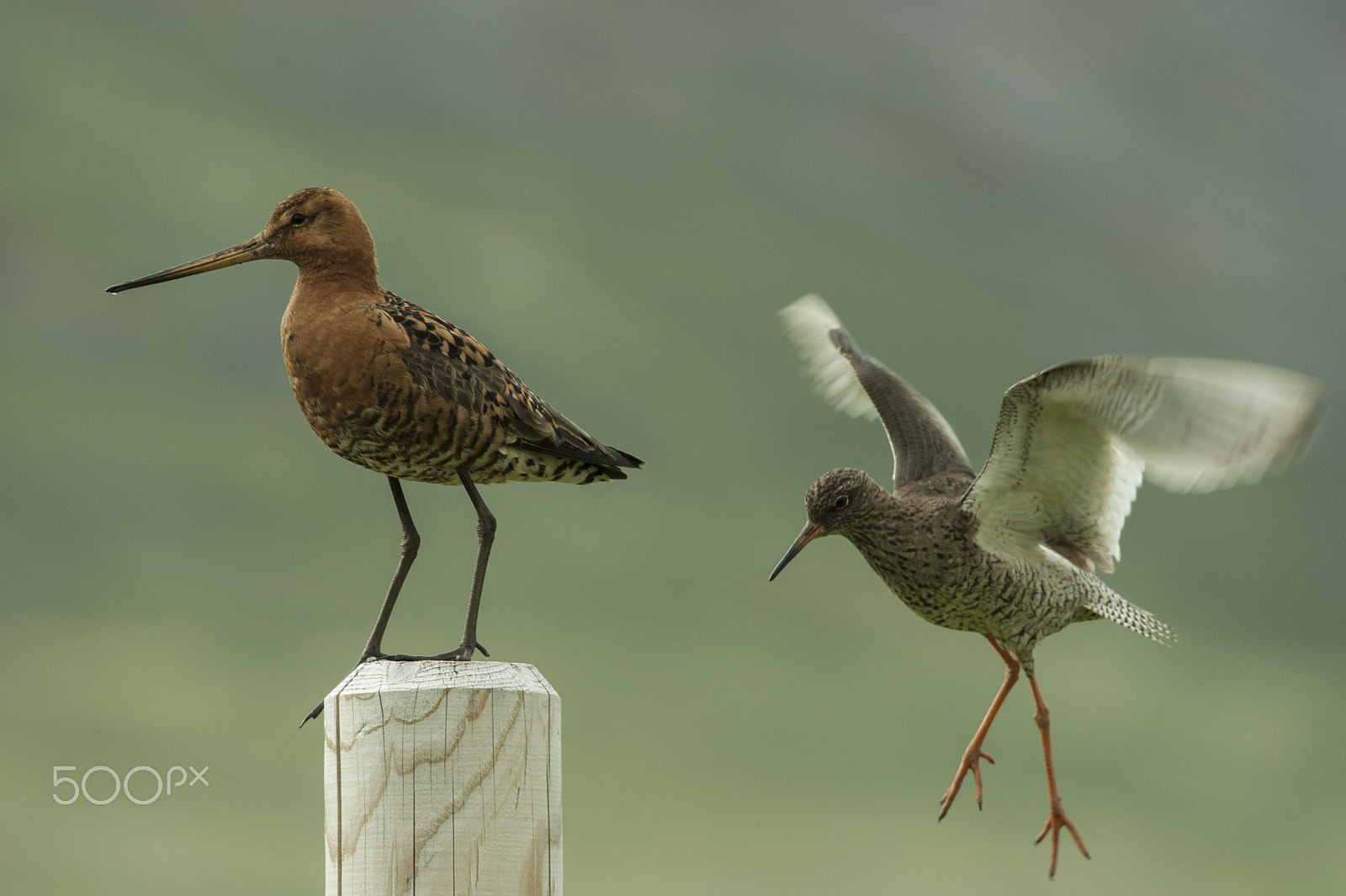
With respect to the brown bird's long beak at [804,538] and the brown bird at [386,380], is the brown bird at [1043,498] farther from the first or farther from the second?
the brown bird at [386,380]

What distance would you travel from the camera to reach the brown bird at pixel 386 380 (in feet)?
12.0

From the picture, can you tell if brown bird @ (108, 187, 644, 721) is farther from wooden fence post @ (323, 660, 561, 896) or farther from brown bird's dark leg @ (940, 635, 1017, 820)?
brown bird's dark leg @ (940, 635, 1017, 820)

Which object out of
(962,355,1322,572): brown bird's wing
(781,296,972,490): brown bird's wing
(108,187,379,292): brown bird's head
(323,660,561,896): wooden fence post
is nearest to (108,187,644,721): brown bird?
(108,187,379,292): brown bird's head

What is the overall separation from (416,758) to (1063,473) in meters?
3.77

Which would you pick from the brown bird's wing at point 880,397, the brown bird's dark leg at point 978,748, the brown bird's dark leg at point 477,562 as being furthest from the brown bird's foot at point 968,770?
the brown bird's dark leg at point 477,562

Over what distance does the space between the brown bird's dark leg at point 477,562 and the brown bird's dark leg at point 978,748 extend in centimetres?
247

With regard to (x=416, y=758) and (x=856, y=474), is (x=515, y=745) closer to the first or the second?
(x=416, y=758)

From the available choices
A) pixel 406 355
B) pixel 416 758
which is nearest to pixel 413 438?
pixel 406 355

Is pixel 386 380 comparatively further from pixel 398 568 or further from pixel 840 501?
pixel 840 501

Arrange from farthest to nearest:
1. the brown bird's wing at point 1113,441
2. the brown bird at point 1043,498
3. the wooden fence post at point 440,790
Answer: the brown bird at point 1043,498 < the brown bird's wing at point 1113,441 < the wooden fence post at point 440,790

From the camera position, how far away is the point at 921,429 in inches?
263

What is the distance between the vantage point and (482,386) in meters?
3.79

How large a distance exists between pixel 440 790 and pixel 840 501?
3.23m

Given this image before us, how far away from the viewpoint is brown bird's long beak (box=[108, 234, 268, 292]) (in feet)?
12.2
